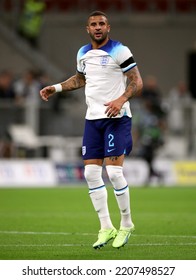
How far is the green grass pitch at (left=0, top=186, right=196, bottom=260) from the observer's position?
39.1ft

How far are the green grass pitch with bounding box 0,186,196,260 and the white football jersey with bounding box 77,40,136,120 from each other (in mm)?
1690

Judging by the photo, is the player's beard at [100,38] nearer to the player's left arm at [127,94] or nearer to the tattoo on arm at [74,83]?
the player's left arm at [127,94]

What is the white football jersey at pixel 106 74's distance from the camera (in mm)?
12523

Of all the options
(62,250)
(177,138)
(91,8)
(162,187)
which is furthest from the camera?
(91,8)

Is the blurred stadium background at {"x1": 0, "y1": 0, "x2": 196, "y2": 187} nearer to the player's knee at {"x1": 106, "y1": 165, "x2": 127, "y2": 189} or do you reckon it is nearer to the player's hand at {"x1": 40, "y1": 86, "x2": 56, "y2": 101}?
the player's hand at {"x1": 40, "y1": 86, "x2": 56, "y2": 101}

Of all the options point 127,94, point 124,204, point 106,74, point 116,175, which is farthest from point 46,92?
point 124,204

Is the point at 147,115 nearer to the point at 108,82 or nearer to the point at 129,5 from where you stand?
the point at 129,5

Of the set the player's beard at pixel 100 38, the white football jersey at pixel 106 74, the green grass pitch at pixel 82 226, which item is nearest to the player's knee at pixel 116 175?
the white football jersey at pixel 106 74

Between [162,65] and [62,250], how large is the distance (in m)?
26.2

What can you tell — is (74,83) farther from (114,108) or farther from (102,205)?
(102,205)

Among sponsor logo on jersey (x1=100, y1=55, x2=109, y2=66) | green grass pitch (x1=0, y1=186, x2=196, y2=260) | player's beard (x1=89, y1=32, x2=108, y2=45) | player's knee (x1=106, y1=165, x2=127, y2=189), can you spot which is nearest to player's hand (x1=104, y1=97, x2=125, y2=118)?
sponsor logo on jersey (x1=100, y1=55, x2=109, y2=66)

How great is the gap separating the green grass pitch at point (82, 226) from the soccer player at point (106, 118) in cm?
52

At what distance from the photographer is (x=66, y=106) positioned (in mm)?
33781

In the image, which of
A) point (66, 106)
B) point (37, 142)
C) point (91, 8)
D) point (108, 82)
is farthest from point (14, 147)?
point (108, 82)
